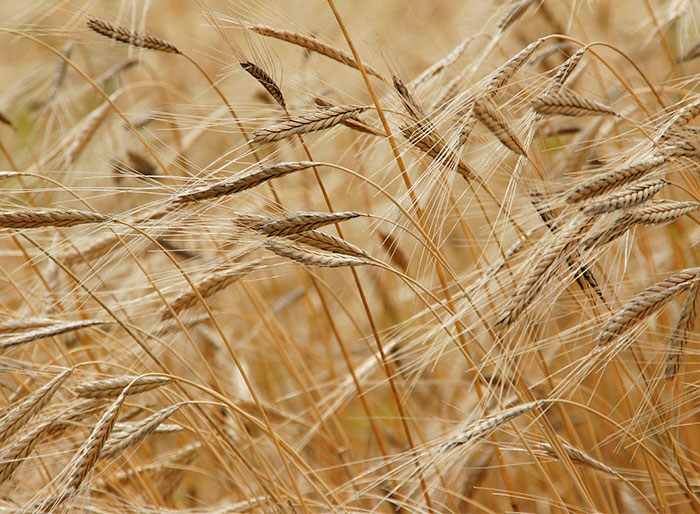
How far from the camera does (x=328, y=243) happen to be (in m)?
1.13

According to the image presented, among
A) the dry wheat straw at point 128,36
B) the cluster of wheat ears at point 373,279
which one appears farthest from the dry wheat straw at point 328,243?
the dry wheat straw at point 128,36

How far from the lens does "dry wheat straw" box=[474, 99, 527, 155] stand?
3.83 feet

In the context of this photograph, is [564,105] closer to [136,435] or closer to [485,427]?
[485,427]

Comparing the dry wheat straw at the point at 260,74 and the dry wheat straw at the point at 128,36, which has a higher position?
the dry wheat straw at the point at 128,36

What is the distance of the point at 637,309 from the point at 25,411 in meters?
1.08

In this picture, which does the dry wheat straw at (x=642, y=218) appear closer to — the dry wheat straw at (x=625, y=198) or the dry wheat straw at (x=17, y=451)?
the dry wheat straw at (x=625, y=198)

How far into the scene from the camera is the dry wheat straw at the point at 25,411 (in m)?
1.06

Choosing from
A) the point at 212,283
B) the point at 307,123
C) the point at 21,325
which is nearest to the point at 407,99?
the point at 307,123

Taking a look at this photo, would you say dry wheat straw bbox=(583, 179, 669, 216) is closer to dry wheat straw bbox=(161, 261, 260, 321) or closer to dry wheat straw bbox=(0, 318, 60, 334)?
dry wheat straw bbox=(161, 261, 260, 321)

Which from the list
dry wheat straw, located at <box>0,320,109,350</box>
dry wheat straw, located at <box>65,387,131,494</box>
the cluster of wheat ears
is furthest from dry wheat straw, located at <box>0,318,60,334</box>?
dry wheat straw, located at <box>65,387,131,494</box>

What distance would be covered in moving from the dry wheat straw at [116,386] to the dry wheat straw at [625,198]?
2.61 ft

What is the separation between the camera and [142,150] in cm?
282

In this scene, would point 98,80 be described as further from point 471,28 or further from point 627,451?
point 627,451

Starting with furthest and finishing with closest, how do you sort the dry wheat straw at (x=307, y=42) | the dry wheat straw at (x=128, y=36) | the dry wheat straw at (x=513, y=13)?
the dry wheat straw at (x=513, y=13) → the dry wheat straw at (x=128, y=36) → the dry wheat straw at (x=307, y=42)
